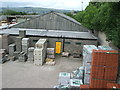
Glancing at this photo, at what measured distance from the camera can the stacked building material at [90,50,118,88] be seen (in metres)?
7.87

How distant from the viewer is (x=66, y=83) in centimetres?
921

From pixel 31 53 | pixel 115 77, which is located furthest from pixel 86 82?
pixel 31 53

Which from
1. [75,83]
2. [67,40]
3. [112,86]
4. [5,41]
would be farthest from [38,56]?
[112,86]

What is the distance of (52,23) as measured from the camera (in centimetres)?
2003

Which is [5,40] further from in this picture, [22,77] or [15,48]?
[22,77]

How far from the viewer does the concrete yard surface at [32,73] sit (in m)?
9.60

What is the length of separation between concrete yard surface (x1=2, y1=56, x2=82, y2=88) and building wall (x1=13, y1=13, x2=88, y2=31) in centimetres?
654

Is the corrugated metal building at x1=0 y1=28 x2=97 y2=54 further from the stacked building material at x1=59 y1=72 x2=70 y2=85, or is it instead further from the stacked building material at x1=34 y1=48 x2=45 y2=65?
the stacked building material at x1=59 y1=72 x2=70 y2=85

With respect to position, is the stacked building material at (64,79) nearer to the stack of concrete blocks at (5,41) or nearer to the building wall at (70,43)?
the building wall at (70,43)

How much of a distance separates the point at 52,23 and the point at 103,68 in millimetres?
13450

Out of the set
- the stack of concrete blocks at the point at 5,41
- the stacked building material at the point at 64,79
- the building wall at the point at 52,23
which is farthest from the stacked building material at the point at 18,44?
the stacked building material at the point at 64,79

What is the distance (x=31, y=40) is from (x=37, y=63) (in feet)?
14.1

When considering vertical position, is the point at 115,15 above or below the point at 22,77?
above

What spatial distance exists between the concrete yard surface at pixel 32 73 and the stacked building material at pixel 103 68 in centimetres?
313
